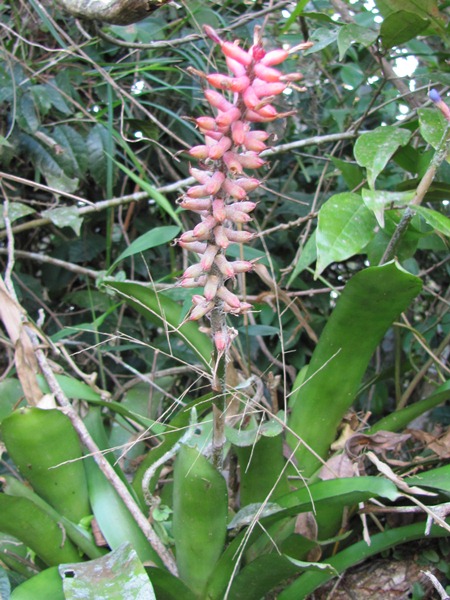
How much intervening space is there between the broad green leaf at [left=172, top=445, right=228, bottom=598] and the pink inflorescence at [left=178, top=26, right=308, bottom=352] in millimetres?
188

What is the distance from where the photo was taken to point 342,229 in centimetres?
82

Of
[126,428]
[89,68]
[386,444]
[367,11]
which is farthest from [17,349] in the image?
[367,11]

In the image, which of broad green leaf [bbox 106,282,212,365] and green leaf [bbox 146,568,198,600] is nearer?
green leaf [bbox 146,568,198,600]

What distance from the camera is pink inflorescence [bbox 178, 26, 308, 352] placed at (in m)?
0.57

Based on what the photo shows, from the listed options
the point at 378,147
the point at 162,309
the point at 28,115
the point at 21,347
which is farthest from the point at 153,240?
the point at 28,115

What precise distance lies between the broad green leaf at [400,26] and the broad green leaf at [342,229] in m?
0.29

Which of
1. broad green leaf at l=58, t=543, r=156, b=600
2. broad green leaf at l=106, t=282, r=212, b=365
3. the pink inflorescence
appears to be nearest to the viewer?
the pink inflorescence

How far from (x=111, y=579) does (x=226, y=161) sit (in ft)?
1.57

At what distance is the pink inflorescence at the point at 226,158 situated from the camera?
0.57 metres

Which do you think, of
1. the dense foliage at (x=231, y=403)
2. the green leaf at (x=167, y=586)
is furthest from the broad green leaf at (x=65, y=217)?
the green leaf at (x=167, y=586)

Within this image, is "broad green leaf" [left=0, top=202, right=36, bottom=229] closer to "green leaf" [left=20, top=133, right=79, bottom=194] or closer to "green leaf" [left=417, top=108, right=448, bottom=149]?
"green leaf" [left=20, top=133, right=79, bottom=194]

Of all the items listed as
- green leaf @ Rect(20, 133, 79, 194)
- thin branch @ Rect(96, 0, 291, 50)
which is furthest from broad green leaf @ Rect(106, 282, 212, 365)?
thin branch @ Rect(96, 0, 291, 50)

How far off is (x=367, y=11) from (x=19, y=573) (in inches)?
45.5

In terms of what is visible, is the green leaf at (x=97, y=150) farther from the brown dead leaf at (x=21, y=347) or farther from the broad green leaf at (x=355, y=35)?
the broad green leaf at (x=355, y=35)
